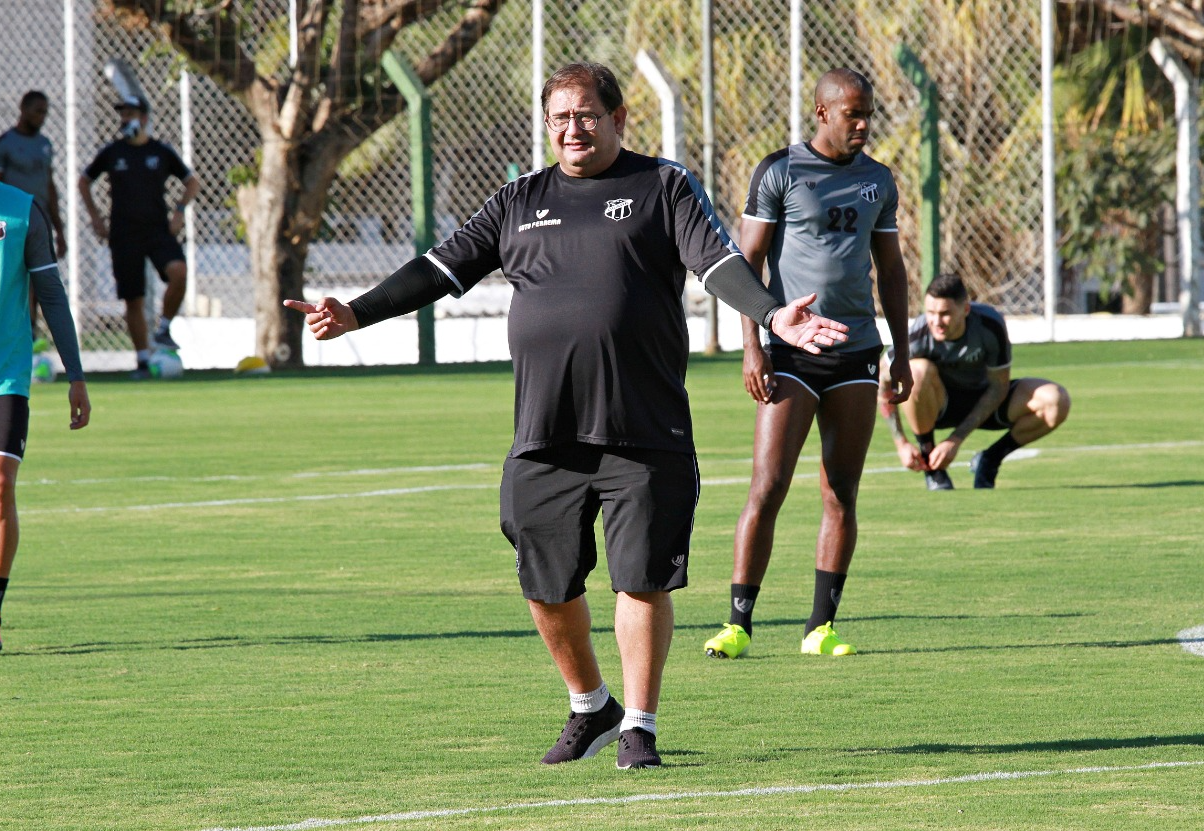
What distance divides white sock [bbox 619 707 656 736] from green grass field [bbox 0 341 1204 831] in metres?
0.12

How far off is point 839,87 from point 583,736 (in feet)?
9.15

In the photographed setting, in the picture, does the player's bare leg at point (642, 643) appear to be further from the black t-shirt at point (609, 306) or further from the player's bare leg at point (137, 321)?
the player's bare leg at point (137, 321)

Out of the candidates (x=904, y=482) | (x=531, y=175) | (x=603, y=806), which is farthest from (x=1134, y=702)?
(x=904, y=482)

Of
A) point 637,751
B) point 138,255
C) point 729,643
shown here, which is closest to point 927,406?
point 729,643

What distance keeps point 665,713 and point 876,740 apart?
741 millimetres

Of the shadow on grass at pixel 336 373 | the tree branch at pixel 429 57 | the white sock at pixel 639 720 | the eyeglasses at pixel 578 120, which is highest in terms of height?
the tree branch at pixel 429 57

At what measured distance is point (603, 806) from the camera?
5.13 m

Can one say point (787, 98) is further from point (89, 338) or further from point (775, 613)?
point (775, 613)

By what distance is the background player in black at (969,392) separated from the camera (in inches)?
488

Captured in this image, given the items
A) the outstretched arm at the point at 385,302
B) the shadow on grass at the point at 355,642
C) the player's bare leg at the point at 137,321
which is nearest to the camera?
the outstretched arm at the point at 385,302

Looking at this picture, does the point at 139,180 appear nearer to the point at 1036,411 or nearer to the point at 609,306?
the point at 1036,411

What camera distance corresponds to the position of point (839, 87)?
7.44 m

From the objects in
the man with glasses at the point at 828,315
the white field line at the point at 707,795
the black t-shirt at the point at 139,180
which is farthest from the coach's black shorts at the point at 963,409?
the black t-shirt at the point at 139,180

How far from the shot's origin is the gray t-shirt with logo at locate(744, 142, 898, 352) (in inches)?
303
